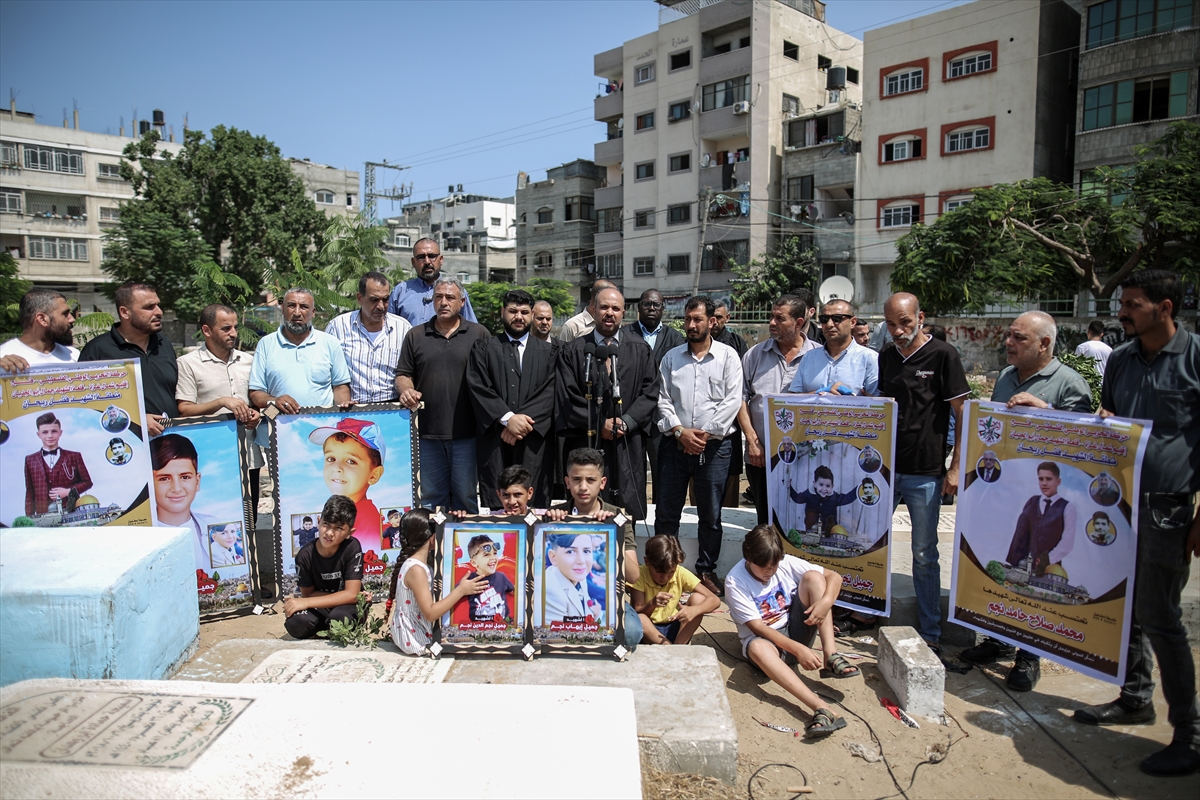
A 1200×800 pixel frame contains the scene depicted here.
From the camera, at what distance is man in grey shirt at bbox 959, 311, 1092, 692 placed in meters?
4.60

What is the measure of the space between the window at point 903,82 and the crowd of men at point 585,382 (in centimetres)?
2802

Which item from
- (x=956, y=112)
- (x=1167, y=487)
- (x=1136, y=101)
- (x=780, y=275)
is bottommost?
(x=1167, y=487)

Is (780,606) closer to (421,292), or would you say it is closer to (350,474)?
(350,474)

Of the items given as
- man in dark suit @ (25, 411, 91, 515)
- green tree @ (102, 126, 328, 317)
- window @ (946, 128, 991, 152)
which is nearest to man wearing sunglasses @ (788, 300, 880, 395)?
man in dark suit @ (25, 411, 91, 515)

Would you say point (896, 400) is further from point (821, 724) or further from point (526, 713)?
point (526, 713)

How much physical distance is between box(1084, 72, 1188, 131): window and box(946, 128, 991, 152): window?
10.7ft

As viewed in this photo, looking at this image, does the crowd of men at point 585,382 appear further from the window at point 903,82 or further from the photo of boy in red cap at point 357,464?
the window at point 903,82

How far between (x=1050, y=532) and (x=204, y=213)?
3688cm

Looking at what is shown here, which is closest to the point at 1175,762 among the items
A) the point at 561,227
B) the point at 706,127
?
the point at 706,127

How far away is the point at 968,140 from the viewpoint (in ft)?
93.6

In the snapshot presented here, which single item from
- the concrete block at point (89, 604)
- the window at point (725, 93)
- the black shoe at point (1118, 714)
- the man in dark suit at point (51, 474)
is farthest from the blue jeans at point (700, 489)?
the window at point (725, 93)

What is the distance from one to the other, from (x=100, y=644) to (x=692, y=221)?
35170mm

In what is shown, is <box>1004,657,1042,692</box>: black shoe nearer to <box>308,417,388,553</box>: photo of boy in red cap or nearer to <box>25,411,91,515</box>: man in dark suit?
<box>308,417,388,553</box>: photo of boy in red cap

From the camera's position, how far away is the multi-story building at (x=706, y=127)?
34344 mm
